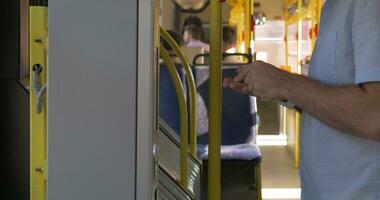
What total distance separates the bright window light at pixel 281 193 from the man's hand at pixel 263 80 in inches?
132

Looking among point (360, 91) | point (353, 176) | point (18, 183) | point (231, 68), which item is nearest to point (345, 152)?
point (353, 176)

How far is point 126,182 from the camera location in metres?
0.99

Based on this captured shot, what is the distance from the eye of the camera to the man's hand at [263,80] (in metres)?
1.21

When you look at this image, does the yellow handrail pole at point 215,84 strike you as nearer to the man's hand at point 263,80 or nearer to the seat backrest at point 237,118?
the man's hand at point 263,80

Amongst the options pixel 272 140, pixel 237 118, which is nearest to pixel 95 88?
pixel 237 118

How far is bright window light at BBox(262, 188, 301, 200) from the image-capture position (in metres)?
4.52

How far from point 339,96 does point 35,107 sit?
653 mm

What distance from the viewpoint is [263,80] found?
4.01 feet

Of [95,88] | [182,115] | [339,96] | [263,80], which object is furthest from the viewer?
[182,115]

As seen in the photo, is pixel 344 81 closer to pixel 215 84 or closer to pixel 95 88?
pixel 215 84

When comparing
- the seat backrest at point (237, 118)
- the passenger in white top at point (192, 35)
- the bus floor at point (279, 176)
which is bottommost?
the bus floor at point (279, 176)

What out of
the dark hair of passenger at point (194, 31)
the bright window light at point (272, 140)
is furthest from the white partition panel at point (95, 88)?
the dark hair of passenger at point (194, 31)

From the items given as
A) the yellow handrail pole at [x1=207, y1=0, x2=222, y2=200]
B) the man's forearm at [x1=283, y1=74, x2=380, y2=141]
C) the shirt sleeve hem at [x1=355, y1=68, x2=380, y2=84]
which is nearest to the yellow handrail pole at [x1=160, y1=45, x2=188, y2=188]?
the yellow handrail pole at [x1=207, y1=0, x2=222, y2=200]

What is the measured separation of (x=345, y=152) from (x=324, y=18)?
1.03 feet
